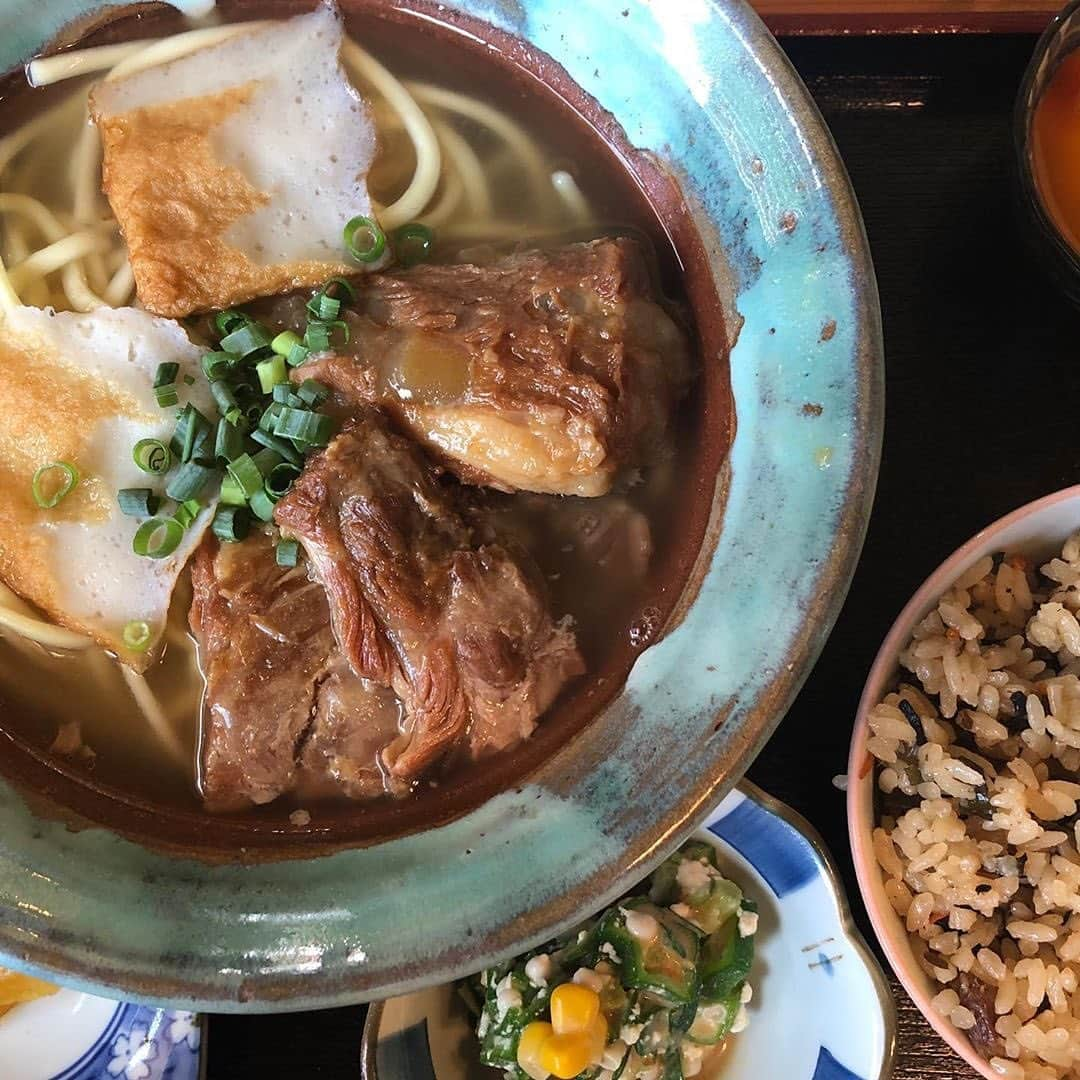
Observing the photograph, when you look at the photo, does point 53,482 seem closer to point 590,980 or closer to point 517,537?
point 517,537

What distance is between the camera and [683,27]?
72.3 inches

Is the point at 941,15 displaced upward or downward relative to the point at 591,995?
upward

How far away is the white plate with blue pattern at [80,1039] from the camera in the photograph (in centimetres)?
228

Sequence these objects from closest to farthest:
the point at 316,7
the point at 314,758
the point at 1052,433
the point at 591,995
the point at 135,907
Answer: the point at 135,907 → the point at 314,758 → the point at 591,995 → the point at 316,7 → the point at 1052,433

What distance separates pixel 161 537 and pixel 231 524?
6.0 inches

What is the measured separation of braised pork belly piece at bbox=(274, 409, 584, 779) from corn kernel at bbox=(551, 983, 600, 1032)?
22.2 inches

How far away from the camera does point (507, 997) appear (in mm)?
2111

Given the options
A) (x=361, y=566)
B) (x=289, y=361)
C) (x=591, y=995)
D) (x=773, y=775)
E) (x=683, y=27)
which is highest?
(x=683, y=27)

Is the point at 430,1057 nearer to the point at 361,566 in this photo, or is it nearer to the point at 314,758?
the point at 314,758

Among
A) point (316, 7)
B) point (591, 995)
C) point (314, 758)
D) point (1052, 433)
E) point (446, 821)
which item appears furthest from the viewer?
point (1052, 433)

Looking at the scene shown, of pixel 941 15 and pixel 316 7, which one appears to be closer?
pixel 316 7

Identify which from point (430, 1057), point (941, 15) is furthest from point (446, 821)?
point (941, 15)

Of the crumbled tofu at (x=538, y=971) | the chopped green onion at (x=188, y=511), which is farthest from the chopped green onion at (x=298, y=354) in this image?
the crumbled tofu at (x=538, y=971)

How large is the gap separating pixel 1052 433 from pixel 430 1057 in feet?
6.54
